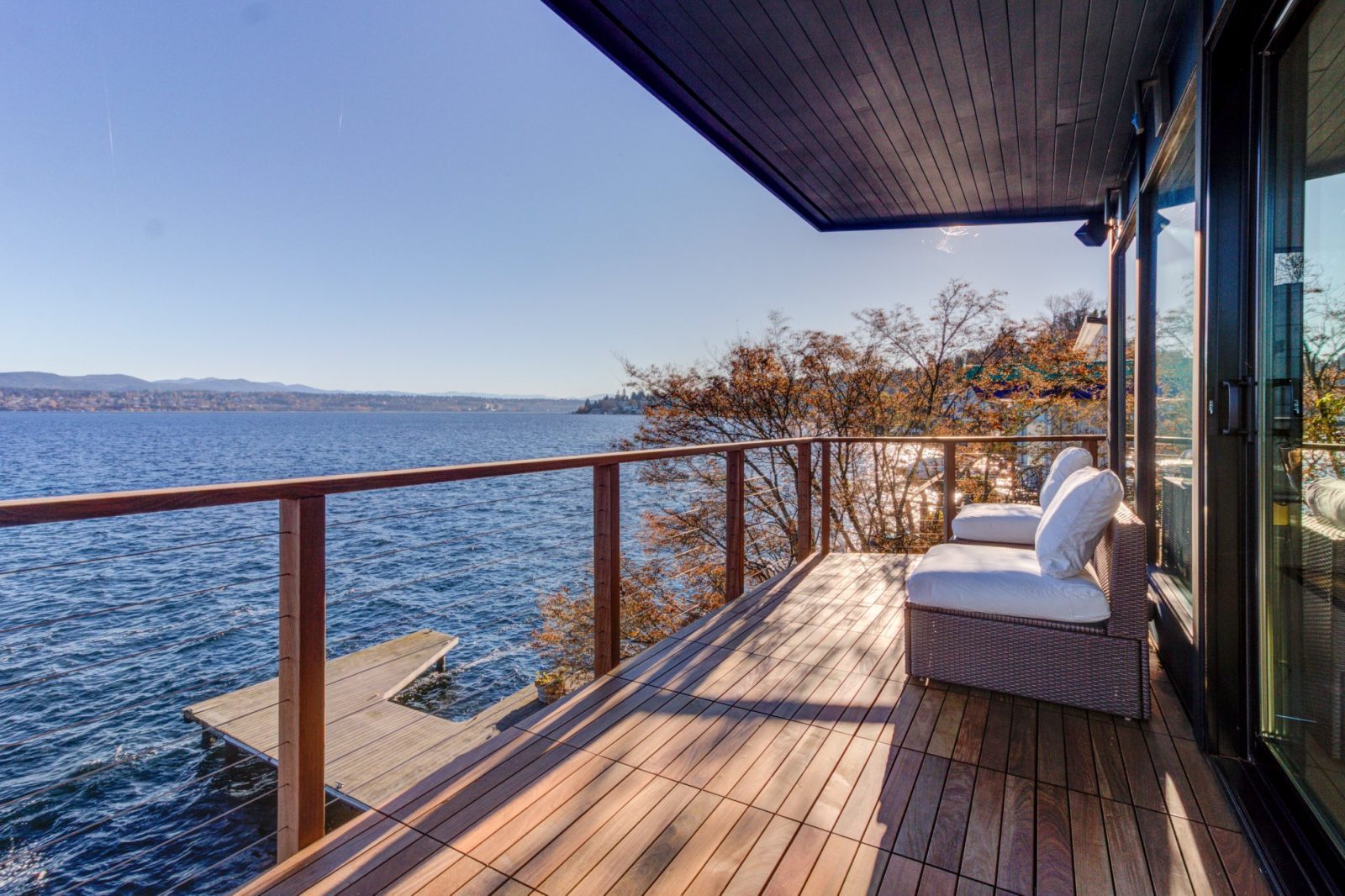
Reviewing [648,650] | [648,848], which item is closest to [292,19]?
[648,650]

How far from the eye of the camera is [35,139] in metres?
17.1

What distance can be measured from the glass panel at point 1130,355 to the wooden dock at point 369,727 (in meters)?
6.67

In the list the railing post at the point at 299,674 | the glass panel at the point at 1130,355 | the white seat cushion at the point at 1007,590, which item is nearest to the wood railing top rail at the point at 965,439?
the glass panel at the point at 1130,355

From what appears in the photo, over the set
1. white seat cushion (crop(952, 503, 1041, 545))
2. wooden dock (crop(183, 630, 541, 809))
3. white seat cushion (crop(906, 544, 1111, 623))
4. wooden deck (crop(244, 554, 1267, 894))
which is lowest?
wooden dock (crop(183, 630, 541, 809))

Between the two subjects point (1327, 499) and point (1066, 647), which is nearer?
point (1327, 499)

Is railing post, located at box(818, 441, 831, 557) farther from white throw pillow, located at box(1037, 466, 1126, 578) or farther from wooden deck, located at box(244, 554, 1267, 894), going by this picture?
white throw pillow, located at box(1037, 466, 1126, 578)

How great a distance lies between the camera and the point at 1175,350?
254 cm

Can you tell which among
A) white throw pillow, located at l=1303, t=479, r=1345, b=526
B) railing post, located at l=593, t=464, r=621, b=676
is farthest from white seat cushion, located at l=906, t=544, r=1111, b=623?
railing post, located at l=593, t=464, r=621, b=676

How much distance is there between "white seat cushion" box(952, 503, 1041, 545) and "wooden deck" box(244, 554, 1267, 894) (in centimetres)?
91

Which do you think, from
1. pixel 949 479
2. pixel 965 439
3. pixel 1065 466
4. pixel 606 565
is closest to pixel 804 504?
pixel 949 479

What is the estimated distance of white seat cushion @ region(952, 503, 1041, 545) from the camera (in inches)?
129

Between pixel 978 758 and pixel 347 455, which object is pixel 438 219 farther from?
pixel 347 455

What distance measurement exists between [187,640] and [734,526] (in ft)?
8.75

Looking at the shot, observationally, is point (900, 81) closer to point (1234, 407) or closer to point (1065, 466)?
point (1234, 407)
